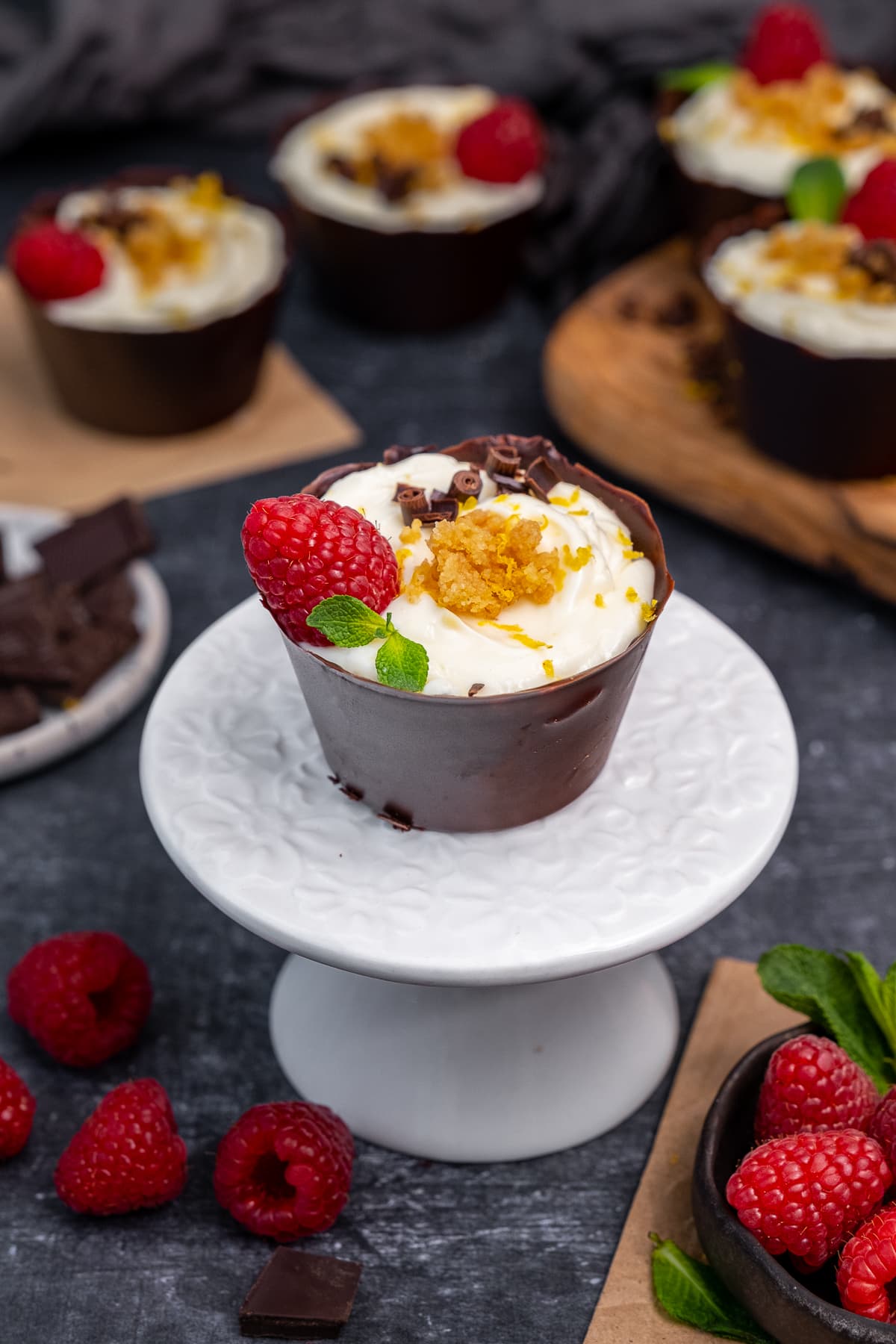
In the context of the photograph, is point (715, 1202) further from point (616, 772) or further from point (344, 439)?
point (344, 439)

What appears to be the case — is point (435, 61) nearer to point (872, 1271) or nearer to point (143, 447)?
point (143, 447)

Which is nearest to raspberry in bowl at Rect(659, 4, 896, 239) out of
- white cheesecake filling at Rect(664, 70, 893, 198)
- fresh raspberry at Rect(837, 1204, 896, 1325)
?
white cheesecake filling at Rect(664, 70, 893, 198)

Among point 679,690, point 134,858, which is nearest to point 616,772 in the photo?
point 679,690

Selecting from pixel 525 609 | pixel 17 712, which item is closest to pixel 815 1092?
pixel 525 609

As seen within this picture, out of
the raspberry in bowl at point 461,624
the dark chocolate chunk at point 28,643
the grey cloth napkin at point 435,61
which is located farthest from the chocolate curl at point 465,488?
the grey cloth napkin at point 435,61

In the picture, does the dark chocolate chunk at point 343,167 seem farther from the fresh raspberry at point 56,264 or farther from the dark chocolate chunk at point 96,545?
the dark chocolate chunk at point 96,545

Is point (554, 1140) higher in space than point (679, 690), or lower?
lower
